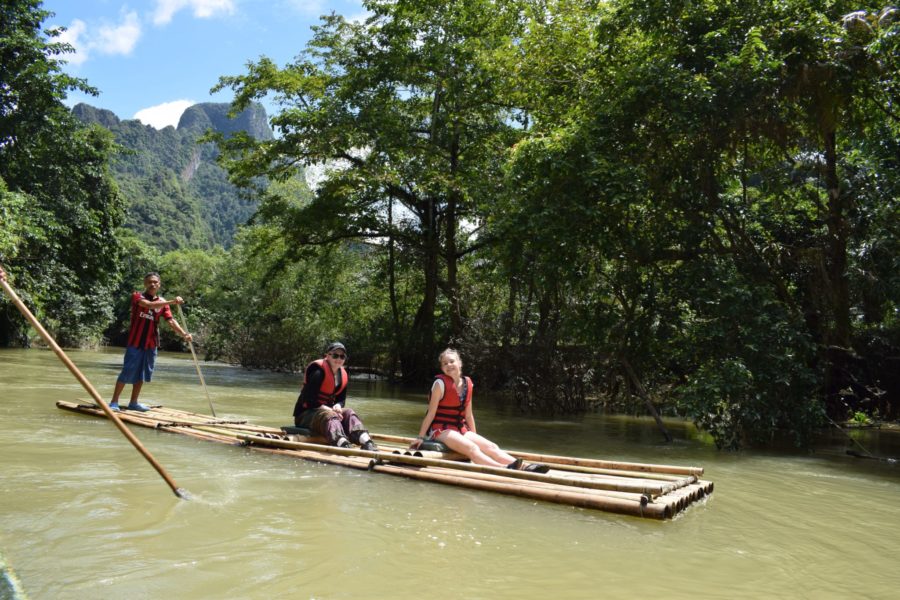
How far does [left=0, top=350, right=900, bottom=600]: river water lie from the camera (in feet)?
11.9

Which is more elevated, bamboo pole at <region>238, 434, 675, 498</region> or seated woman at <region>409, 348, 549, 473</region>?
seated woman at <region>409, 348, 549, 473</region>

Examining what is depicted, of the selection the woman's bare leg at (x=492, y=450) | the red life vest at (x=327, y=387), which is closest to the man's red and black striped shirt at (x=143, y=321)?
the red life vest at (x=327, y=387)

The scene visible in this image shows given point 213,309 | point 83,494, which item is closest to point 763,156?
point 83,494

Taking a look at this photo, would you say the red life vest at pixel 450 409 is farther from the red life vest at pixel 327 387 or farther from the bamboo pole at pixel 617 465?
the red life vest at pixel 327 387

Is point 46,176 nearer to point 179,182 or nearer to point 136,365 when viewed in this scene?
point 136,365

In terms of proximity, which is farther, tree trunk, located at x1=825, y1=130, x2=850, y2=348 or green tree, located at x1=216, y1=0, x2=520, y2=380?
green tree, located at x1=216, y1=0, x2=520, y2=380

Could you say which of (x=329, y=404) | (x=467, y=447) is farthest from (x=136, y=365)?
(x=467, y=447)

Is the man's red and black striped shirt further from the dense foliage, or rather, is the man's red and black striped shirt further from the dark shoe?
the dense foliage

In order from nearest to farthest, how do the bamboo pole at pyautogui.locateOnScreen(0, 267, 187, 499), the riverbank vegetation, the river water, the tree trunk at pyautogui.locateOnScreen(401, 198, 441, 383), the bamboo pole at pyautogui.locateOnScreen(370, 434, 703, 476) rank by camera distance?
1. the river water
2. the bamboo pole at pyautogui.locateOnScreen(0, 267, 187, 499)
3. the bamboo pole at pyautogui.locateOnScreen(370, 434, 703, 476)
4. the riverbank vegetation
5. the tree trunk at pyautogui.locateOnScreen(401, 198, 441, 383)

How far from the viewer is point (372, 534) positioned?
4.51 metres

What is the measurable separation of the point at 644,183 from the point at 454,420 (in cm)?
560

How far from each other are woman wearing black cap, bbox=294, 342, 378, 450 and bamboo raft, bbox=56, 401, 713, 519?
0.65 feet

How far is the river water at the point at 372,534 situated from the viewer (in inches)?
142

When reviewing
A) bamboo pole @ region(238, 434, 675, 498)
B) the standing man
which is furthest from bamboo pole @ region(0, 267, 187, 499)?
the standing man
